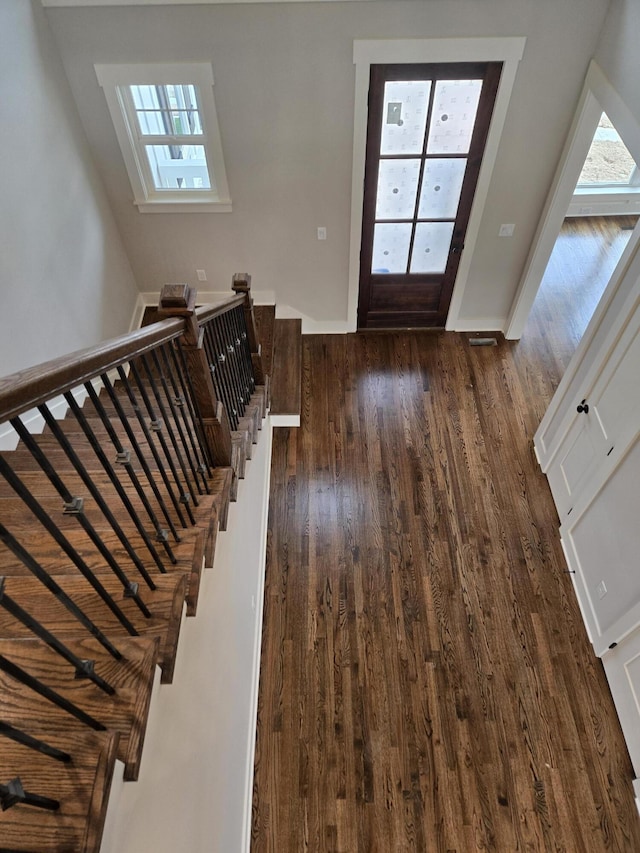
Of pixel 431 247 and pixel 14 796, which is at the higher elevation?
pixel 431 247

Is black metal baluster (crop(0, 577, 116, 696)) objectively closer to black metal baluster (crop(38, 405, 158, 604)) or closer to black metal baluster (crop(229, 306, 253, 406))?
black metal baluster (crop(38, 405, 158, 604))

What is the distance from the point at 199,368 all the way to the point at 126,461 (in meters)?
0.71

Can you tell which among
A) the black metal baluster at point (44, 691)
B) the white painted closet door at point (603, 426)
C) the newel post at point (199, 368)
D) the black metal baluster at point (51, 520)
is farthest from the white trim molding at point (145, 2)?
→ the black metal baluster at point (44, 691)

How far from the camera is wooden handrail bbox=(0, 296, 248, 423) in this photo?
2.80 feet

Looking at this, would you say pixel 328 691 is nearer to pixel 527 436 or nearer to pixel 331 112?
pixel 527 436

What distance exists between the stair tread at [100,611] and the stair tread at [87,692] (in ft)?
0.22

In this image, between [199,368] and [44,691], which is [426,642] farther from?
[44,691]

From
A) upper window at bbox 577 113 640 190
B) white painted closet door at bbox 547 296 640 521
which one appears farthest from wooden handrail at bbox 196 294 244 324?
upper window at bbox 577 113 640 190

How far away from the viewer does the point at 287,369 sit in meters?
4.32

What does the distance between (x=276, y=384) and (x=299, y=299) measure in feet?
2.85

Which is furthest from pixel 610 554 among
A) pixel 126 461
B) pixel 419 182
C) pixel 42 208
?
pixel 42 208

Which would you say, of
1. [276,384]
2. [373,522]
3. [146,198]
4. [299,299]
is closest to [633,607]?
[373,522]

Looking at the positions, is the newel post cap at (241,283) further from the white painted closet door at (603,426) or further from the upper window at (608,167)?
the upper window at (608,167)

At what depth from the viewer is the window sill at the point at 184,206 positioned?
387 cm
